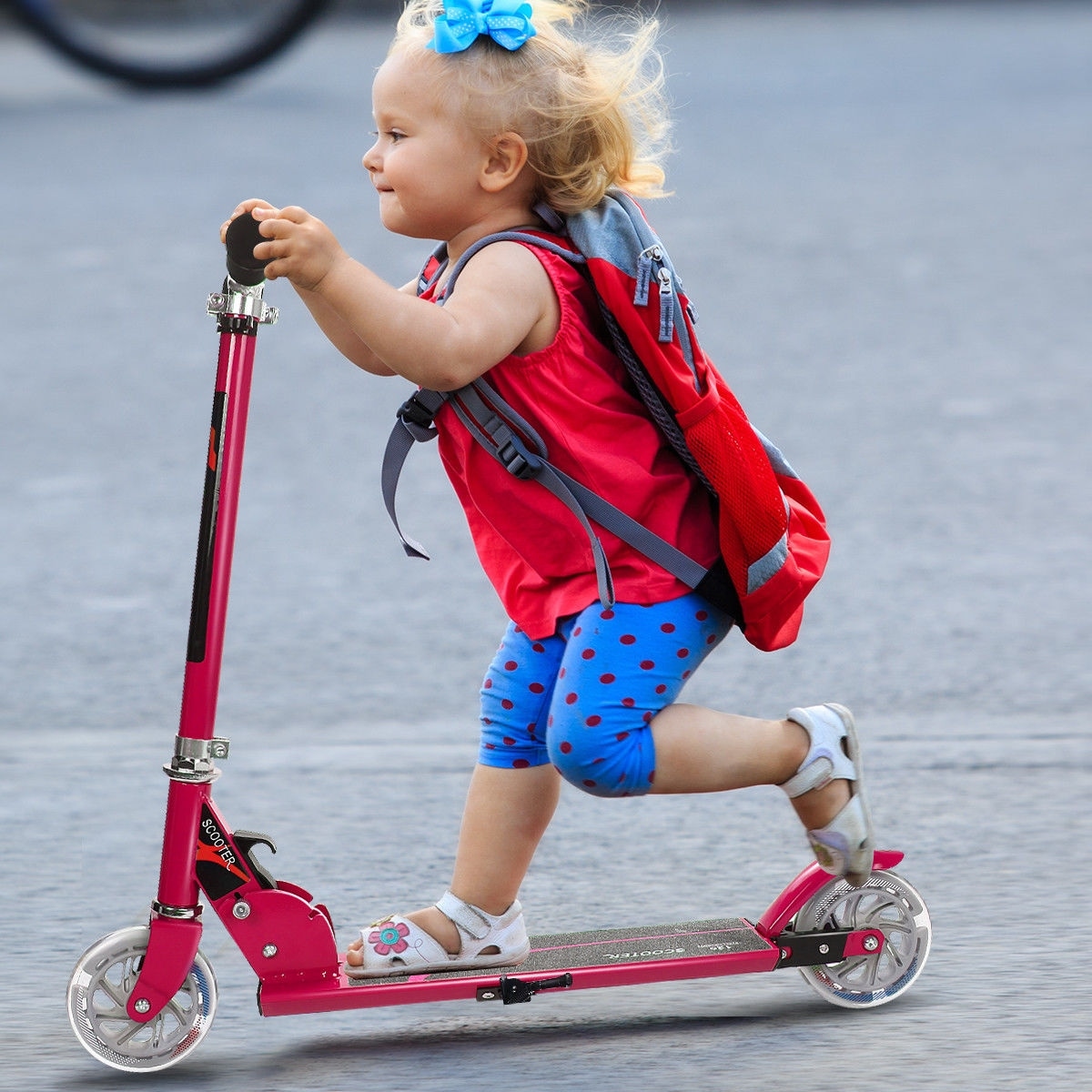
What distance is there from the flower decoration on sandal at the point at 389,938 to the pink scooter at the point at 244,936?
47mm

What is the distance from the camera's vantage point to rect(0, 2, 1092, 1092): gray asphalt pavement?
279 centimetres

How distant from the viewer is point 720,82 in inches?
403

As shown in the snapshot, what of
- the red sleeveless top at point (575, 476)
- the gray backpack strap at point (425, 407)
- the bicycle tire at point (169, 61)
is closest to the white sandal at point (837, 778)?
the red sleeveless top at point (575, 476)

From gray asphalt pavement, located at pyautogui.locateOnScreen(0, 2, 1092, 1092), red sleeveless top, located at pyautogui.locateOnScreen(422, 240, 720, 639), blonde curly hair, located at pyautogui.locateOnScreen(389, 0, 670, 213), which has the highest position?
blonde curly hair, located at pyautogui.locateOnScreen(389, 0, 670, 213)

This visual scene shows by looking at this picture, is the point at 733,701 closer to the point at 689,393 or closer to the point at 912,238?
the point at 689,393

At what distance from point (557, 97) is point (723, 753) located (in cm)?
85

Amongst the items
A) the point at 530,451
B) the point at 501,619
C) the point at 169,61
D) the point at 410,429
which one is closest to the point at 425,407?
the point at 410,429

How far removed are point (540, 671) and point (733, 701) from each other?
1.35 meters

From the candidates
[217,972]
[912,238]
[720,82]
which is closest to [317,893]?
[217,972]

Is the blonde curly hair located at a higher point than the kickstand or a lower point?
higher

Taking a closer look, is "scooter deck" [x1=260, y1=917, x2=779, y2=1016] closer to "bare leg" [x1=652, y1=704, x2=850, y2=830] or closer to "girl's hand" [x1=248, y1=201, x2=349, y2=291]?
"bare leg" [x1=652, y1=704, x2=850, y2=830]

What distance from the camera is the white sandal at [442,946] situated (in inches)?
107

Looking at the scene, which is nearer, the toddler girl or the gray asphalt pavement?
the toddler girl

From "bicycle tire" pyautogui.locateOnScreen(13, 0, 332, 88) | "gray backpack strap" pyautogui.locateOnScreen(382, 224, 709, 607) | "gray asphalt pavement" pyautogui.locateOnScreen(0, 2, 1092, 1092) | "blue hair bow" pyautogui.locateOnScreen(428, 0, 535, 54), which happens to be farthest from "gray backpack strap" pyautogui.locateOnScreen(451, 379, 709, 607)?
"bicycle tire" pyautogui.locateOnScreen(13, 0, 332, 88)
